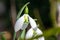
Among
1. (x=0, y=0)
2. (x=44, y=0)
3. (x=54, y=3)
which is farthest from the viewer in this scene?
(x=0, y=0)

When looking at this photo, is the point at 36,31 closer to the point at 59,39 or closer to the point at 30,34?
the point at 30,34

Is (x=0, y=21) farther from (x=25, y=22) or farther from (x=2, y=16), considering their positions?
(x=25, y=22)

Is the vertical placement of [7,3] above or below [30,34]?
above

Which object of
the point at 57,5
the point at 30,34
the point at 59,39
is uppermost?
the point at 57,5

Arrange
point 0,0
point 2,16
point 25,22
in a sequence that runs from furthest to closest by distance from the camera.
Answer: point 2,16
point 0,0
point 25,22

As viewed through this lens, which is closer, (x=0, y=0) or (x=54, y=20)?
(x=54, y=20)

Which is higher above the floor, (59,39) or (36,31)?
(36,31)

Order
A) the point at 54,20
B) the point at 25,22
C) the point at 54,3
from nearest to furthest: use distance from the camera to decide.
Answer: the point at 25,22 → the point at 54,20 → the point at 54,3

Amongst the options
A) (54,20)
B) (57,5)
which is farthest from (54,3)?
(54,20)

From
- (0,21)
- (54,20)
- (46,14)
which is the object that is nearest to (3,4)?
(0,21)

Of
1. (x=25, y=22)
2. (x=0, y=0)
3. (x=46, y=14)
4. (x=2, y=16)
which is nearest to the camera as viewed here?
(x=25, y=22)
